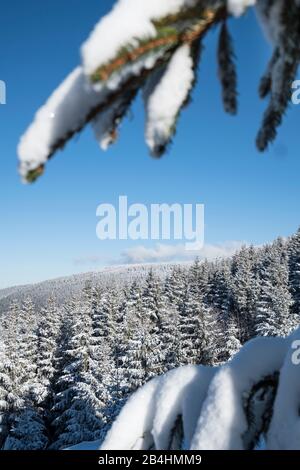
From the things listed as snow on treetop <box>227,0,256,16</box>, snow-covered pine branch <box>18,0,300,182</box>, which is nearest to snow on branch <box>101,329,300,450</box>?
snow-covered pine branch <box>18,0,300,182</box>

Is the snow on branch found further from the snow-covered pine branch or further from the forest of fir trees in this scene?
the forest of fir trees

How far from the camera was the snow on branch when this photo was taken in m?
1.54

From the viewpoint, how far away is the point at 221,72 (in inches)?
47.9

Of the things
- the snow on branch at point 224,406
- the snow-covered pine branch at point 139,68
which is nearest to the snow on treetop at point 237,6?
the snow-covered pine branch at point 139,68

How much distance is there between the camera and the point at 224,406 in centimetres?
155

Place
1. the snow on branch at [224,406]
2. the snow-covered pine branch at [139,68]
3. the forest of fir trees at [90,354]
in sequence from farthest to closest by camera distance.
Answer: the forest of fir trees at [90,354]
the snow on branch at [224,406]
the snow-covered pine branch at [139,68]

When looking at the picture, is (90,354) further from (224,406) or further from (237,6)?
(237,6)

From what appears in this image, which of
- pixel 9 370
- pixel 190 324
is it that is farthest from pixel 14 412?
pixel 190 324

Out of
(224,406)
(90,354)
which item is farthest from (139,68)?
(90,354)

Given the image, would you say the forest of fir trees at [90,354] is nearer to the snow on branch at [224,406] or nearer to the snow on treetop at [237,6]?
the snow on branch at [224,406]

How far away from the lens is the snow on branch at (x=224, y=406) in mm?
1539

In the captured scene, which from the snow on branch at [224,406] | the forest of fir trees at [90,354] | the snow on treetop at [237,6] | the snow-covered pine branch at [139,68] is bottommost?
the forest of fir trees at [90,354]
